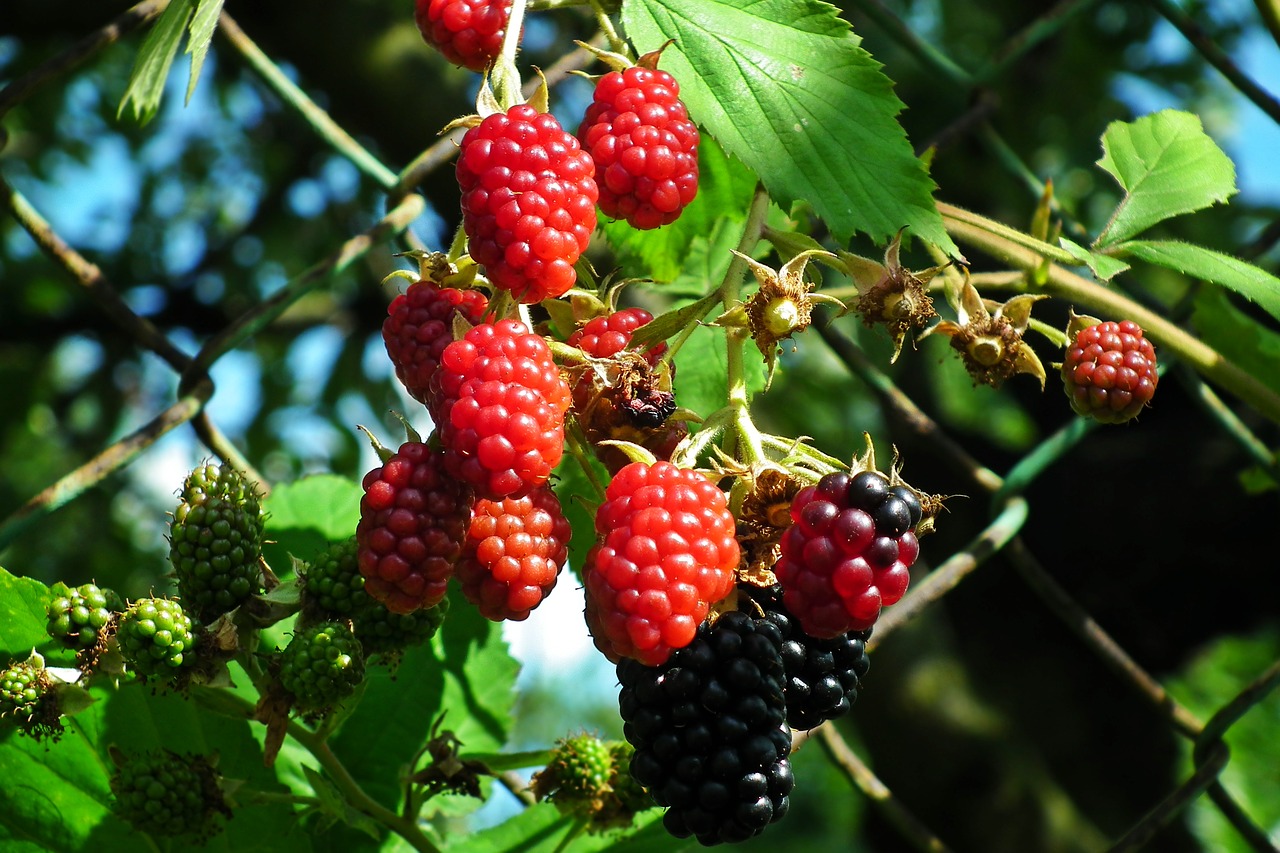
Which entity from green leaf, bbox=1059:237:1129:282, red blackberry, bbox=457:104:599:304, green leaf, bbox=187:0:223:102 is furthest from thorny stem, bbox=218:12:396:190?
green leaf, bbox=1059:237:1129:282

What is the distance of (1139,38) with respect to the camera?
11.8 ft

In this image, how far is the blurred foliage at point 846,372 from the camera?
2.70m

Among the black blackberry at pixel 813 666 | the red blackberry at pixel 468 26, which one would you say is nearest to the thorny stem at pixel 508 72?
the red blackberry at pixel 468 26

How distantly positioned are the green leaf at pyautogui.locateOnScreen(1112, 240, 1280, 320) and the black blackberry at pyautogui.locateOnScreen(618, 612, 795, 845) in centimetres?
61

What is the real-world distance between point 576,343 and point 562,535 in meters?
0.16

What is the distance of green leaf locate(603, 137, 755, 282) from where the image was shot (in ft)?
3.74

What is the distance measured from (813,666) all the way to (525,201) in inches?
14.2

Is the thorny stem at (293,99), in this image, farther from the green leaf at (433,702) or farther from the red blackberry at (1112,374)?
the red blackberry at (1112,374)

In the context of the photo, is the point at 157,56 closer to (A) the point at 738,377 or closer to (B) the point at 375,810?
(A) the point at 738,377

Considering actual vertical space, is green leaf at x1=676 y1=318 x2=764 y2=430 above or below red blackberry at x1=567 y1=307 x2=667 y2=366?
below

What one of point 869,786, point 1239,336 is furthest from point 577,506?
point 1239,336

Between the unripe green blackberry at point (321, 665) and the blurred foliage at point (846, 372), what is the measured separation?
1379 millimetres

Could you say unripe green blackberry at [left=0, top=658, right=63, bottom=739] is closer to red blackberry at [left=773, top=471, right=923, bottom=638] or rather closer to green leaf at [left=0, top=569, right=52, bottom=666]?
green leaf at [left=0, top=569, right=52, bottom=666]

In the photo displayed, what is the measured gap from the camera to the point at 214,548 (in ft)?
2.73
